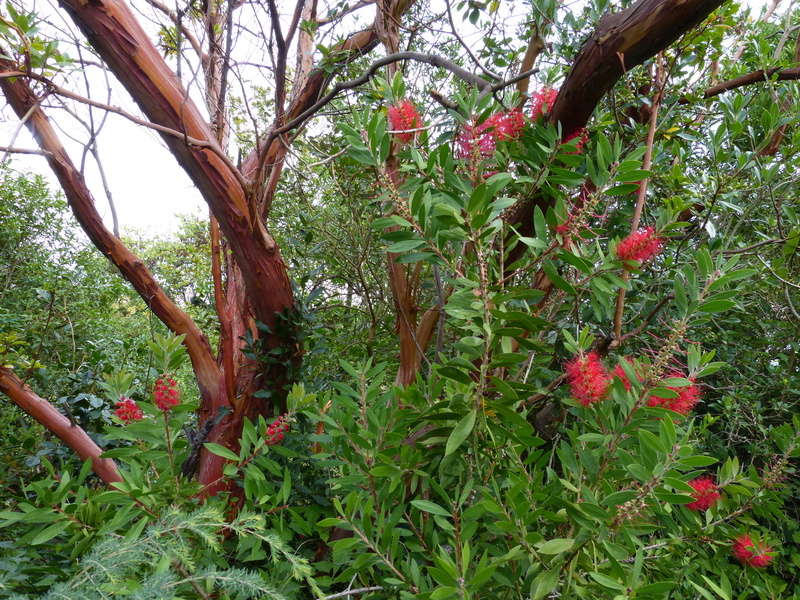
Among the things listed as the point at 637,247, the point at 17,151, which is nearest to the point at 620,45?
the point at 637,247

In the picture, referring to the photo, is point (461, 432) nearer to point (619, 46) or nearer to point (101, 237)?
point (619, 46)

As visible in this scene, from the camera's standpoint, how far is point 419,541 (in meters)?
1.21

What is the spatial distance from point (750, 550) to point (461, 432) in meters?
1.05

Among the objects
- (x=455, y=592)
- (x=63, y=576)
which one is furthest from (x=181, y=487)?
(x=455, y=592)

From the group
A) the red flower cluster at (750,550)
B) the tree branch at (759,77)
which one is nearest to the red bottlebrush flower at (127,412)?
the red flower cluster at (750,550)

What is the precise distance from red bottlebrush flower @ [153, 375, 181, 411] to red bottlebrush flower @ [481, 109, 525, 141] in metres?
1.00

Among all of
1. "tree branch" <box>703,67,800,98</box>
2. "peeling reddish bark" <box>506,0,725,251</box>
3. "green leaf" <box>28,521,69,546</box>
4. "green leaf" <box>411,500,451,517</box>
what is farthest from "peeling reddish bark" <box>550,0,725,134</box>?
"green leaf" <box>28,521,69,546</box>

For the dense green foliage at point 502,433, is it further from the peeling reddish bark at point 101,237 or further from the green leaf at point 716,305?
the peeling reddish bark at point 101,237

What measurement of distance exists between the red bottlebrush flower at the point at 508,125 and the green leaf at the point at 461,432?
2.30 feet

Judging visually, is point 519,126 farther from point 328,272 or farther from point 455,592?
point 328,272

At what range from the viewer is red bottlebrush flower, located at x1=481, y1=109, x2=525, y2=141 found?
1282 mm

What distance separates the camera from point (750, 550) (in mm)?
1405

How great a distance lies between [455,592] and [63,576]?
37.4 inches

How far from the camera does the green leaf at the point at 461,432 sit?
0.94m
